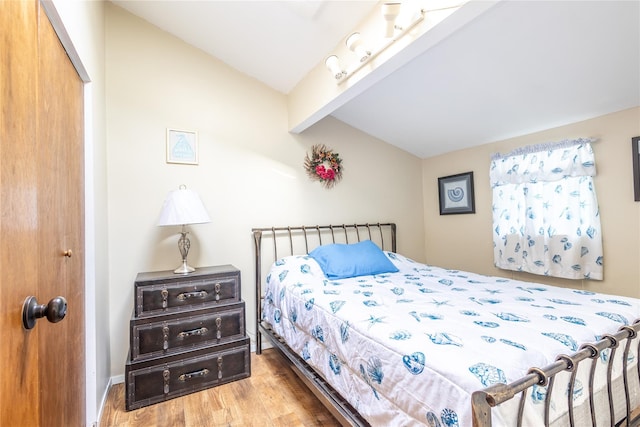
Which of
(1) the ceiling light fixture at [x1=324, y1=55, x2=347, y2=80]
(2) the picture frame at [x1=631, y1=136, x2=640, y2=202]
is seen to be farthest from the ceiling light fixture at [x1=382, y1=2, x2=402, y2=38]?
(2) the picture frame at [x1=631, y1=136, x2=640, y2=202]

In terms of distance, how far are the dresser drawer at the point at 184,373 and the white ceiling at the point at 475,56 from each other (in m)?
2.37

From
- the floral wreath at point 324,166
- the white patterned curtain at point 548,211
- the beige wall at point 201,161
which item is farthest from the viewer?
the floral wreath at point 324,166

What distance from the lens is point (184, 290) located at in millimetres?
2164

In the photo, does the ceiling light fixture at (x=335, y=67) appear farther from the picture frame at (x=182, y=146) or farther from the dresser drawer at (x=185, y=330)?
the dresser drawer at (x=185, y=330)

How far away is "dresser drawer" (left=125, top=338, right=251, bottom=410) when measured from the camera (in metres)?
1.94

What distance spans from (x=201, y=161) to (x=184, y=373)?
1668 mm

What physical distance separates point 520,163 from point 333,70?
80.2 inches

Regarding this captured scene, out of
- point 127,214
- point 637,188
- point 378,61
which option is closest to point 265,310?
point 127,214

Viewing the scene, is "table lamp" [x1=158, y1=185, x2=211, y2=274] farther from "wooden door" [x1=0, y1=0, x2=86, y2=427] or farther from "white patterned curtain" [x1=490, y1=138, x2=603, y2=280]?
"white patterned curtain" [x1=490, y1=138, x2=603, y2=280]

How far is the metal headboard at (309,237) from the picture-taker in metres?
2.79

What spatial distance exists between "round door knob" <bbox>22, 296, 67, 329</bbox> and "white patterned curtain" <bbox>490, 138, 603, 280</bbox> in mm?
3300

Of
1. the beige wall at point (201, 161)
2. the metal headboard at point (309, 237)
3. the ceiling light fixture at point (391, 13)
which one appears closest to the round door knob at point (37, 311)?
the beige wall at point (201, 161)

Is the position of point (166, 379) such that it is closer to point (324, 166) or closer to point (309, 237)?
point (309, 237)

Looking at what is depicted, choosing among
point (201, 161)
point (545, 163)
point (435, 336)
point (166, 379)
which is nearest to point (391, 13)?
point (435, 336)
